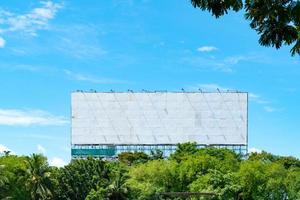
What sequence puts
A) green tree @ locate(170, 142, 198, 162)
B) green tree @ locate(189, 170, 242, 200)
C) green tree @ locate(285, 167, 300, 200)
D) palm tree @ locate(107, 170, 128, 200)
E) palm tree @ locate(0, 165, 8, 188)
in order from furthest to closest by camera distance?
green tree @ locate(170, 142, 198, 162), green tree @ locate(285, 167, 300, 200), green tree @ locate(189, 170, 242, 200), palm tree @ locate(107, 170, 128, 200), palm tree @ locate(0, 165, 8, 188)

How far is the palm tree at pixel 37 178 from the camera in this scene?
237ft

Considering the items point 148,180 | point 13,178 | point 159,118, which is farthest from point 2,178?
point 159,118

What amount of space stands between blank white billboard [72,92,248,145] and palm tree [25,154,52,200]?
165 feet

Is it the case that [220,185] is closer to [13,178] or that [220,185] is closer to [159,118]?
[13,178]

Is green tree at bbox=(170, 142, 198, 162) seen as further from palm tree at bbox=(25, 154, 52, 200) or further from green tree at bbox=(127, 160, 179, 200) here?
palm tree at bbox=(25, 154, 52, 200)

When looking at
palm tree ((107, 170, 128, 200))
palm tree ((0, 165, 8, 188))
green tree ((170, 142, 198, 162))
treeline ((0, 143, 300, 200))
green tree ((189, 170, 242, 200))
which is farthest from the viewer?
green tree ((170, 142, 198, 162))

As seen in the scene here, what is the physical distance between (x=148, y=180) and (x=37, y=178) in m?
13.3

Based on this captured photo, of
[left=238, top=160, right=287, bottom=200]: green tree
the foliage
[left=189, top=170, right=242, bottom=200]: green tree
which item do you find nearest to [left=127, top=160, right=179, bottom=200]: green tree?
[left=189, top=170, right=242, bottom=200]: green tree

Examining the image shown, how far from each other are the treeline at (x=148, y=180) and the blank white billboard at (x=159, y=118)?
37.7 meters

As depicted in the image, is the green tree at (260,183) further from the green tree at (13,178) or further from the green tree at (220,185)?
the green tree at (13,178)

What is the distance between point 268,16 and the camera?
8.17 meters

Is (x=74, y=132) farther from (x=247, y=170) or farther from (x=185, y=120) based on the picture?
(x=247, y=170)

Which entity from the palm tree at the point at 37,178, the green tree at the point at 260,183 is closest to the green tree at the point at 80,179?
the palm tree at the point at 37,178

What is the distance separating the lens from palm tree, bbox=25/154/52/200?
2842 inches
